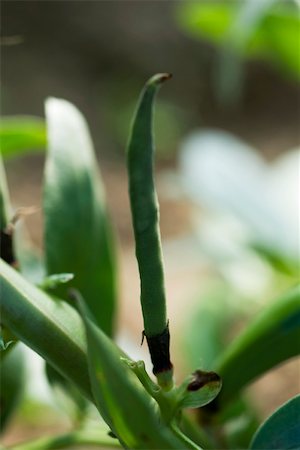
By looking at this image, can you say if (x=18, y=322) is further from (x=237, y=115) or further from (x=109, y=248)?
(x=237, y=115)

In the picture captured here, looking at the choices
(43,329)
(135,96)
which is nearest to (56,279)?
(43,329)

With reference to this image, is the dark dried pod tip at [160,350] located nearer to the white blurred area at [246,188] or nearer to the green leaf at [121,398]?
the green leaf at [121,398]


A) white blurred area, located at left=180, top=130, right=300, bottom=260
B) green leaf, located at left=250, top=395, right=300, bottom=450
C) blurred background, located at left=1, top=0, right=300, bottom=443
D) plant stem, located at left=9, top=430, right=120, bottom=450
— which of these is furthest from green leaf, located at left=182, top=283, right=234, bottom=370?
blurred background, located at left=1, top=0, right=300, bottom=443

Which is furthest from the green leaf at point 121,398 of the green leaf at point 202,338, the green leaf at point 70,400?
the green leaf at point 202,338

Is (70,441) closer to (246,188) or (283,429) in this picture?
(283,429)

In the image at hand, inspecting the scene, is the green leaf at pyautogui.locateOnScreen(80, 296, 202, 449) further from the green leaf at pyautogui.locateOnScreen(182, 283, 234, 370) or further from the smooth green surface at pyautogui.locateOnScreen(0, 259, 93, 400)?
the green leaf at pyautogui.locateOnScreen(182, 283, 234, 370)

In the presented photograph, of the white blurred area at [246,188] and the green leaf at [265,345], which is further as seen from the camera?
the white blurred area at [246,188]
